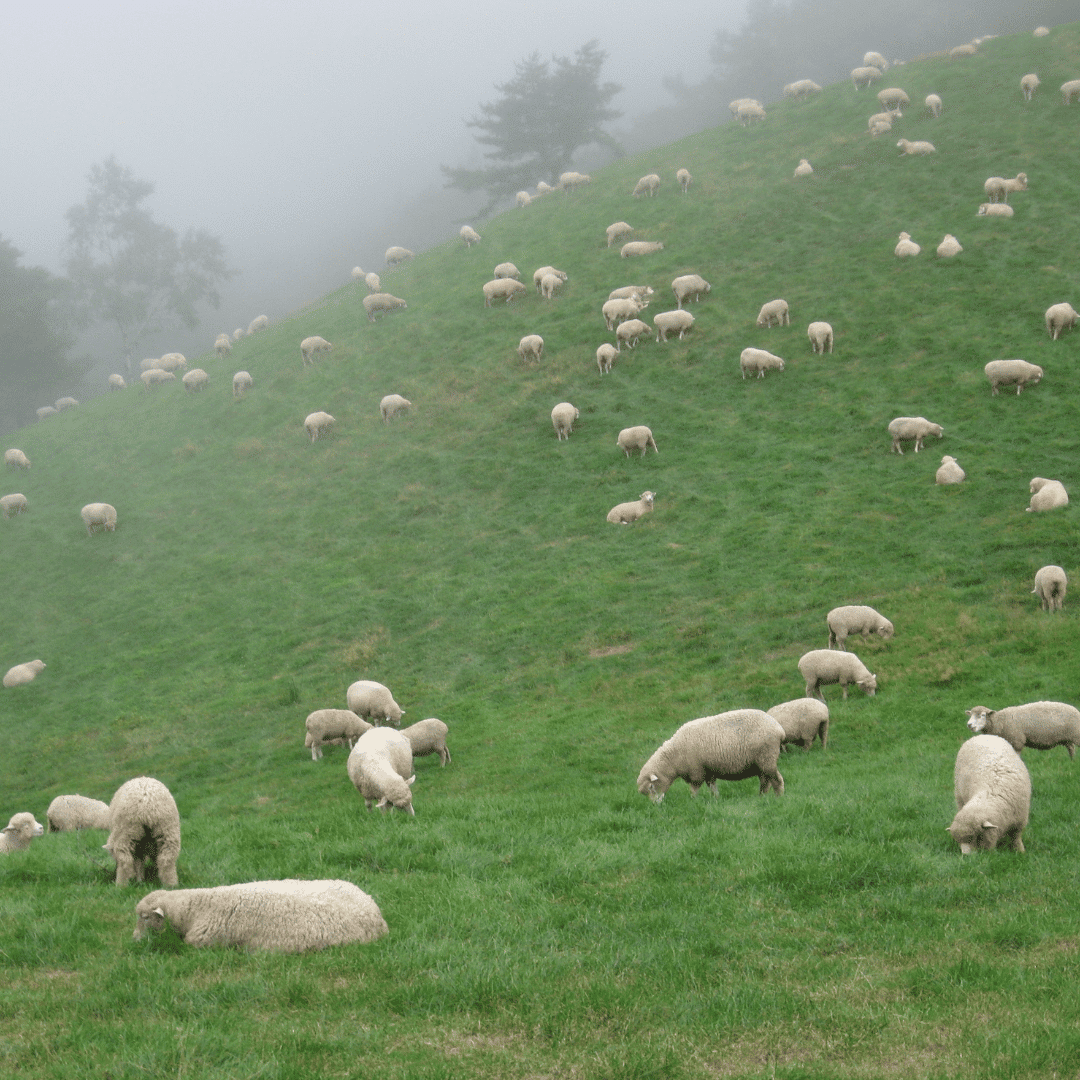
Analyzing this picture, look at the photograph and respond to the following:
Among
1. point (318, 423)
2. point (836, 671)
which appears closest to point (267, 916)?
point (836, 671)

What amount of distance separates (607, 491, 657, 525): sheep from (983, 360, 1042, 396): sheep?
11812 millimetres

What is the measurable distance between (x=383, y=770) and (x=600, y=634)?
32.8ft

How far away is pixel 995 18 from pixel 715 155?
57.3 m

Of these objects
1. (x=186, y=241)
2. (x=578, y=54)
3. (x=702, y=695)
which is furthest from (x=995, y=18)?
(x=702, y=695)

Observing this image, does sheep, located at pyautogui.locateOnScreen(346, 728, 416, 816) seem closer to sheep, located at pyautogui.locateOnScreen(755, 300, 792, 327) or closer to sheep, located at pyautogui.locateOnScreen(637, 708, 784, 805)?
sheep, located at pyautogui.locateOnScreen(637, 708, 784, 805)

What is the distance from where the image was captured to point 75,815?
15.8 meters

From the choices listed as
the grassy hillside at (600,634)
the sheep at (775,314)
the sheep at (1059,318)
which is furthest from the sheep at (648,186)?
the sheep at (1059,318)

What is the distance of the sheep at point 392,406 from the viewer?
39781mm

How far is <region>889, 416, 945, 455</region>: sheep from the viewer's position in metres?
27.9

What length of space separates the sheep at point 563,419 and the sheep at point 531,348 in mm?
5733

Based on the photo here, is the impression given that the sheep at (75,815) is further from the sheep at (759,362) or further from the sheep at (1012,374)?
the sheep at (1012,374)

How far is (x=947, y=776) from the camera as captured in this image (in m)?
12.6

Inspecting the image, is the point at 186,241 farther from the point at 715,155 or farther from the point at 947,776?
the point at 947,776

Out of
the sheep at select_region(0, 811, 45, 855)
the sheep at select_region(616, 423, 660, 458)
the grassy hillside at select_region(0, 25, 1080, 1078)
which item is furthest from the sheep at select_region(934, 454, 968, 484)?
the sheep at select_region(0, 811, 45, 855)
